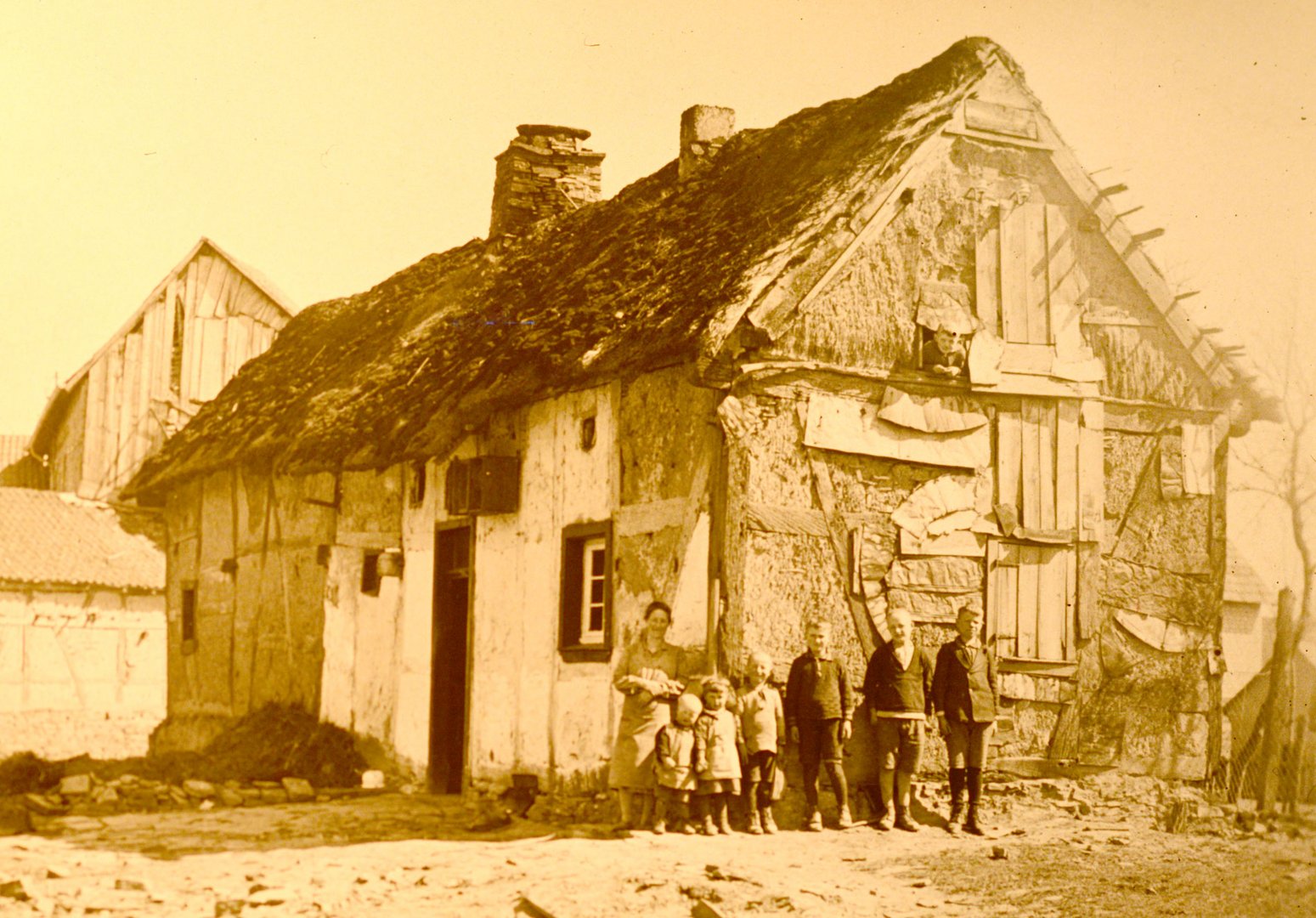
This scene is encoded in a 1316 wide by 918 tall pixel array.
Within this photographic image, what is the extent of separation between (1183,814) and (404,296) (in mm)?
11858

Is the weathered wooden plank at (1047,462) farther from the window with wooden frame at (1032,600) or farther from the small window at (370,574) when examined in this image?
the small window at (370,574)

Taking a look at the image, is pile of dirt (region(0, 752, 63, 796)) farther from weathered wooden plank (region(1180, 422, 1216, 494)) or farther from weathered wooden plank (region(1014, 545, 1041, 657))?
weathered wooden plank (region(1180, 422, 1216, 494))

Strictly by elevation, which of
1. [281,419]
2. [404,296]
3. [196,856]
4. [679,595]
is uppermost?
[404,296]

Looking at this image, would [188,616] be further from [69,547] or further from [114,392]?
[114,392]

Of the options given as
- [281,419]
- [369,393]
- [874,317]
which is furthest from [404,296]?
[874,317]

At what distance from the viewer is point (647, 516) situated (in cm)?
1267

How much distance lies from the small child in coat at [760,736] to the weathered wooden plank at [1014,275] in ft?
11.5

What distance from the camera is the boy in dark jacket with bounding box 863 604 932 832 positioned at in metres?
12.0

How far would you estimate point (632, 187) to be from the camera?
1766 centimetres

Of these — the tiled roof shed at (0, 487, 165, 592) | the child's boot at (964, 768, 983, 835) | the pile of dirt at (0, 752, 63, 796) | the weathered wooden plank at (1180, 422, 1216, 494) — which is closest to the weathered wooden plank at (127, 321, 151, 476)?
the tiled roof shed at (0, 487, 165, 592)

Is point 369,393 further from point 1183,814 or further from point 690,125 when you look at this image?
point 1183,814

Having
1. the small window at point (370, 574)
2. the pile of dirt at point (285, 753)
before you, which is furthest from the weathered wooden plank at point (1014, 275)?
the pile of dirt at point (285, 753)

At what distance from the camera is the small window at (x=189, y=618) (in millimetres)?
21266

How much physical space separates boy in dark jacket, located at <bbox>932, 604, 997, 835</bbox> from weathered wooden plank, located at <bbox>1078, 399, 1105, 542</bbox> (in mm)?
1764
